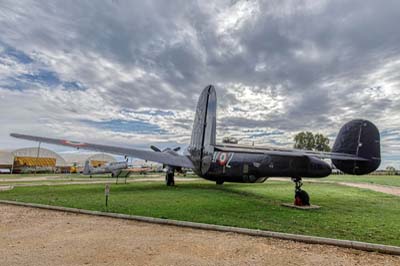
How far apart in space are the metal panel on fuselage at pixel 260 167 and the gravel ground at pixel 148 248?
19.6 ft

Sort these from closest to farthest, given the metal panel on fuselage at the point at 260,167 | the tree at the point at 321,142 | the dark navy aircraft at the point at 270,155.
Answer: the dark navy aircraft at the point at 270,155, the metal panel on fuselage at the point at 260,167, the tree at the point at 321,142

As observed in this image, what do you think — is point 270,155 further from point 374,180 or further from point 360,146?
point 374,180

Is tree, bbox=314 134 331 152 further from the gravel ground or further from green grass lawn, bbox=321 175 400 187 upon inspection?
the gravel ground

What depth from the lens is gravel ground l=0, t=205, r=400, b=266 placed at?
4.67 metres

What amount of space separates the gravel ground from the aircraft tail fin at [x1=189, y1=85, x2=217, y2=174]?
616 centimetres

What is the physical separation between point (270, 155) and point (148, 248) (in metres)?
8.09

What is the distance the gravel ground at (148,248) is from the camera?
4672 mm

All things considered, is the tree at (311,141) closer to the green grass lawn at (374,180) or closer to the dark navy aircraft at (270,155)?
the green grass lawn at (374,180)

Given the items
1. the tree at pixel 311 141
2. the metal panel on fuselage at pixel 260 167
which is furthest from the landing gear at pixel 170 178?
the tree at pixel 311 141

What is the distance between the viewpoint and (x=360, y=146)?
1076 centimetres

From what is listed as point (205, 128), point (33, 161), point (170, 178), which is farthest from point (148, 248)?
point (33, 161)

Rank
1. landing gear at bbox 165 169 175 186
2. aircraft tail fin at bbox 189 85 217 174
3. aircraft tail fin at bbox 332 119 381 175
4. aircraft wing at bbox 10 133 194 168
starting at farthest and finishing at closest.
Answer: landing gear at bbox 165 169 175 186 < aircraft wing at bbox 10 133 194 168 < aircraft tail fin at bbox 189 85 217 174 < aircraft tail fin at bbox 332 119 381 175

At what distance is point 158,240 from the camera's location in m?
5.88

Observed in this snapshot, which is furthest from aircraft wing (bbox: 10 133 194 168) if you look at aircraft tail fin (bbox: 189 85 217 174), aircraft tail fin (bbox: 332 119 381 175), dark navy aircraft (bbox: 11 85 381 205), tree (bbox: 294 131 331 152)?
tree (bbox: 294 131 331 152)
